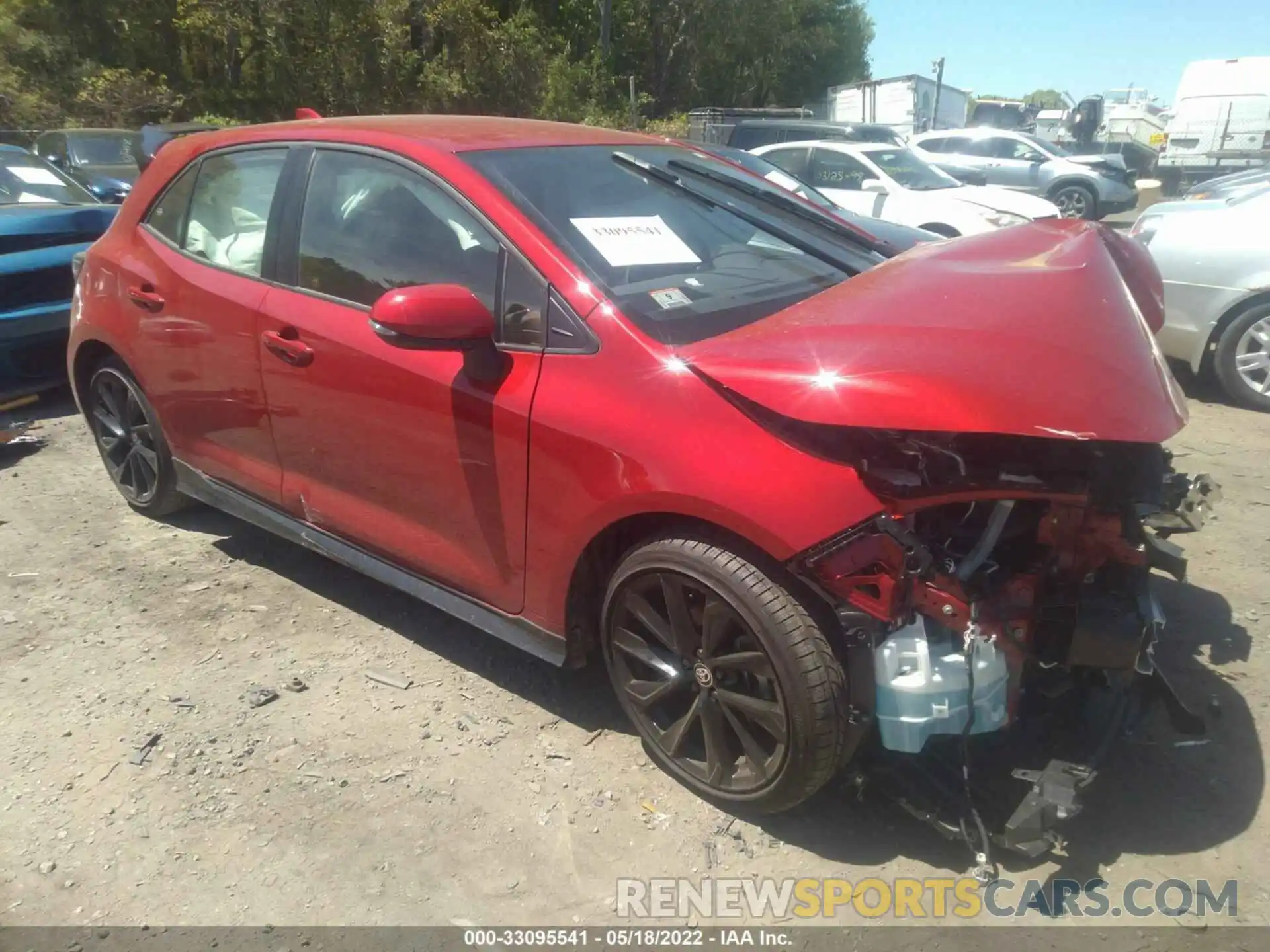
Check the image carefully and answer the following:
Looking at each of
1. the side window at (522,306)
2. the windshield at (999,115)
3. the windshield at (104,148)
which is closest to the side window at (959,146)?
the windshield at (999,115)

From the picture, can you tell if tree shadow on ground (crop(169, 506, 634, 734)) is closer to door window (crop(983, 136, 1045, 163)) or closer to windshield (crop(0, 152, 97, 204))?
windshield (crop(0, 152, 97, 204))

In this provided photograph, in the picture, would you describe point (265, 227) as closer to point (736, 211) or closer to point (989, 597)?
point (736, 211)

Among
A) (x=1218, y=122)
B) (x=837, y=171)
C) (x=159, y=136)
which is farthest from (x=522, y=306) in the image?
(x=1218, y=122)

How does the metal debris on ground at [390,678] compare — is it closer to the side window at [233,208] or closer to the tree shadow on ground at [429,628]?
the tree shadow on ground at [429,628]

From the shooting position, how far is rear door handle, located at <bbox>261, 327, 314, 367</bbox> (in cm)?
321

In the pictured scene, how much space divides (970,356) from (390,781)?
6.44 ft

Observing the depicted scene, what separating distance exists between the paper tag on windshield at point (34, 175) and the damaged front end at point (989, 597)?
6921 mm

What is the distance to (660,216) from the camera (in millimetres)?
3135

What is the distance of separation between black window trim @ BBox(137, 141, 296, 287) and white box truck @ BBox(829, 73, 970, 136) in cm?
2309

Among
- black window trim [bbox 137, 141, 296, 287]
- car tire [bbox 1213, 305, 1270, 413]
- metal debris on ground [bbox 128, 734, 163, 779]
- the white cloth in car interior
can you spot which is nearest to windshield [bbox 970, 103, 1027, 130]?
car tire [bbox 1213, 305, 1270, 413]

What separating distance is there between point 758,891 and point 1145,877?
3.10 feet

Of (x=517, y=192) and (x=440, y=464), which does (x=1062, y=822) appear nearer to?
(x=440, y=464)

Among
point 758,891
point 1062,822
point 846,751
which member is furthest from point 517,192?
point 1062,822

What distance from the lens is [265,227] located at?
3490 mm
